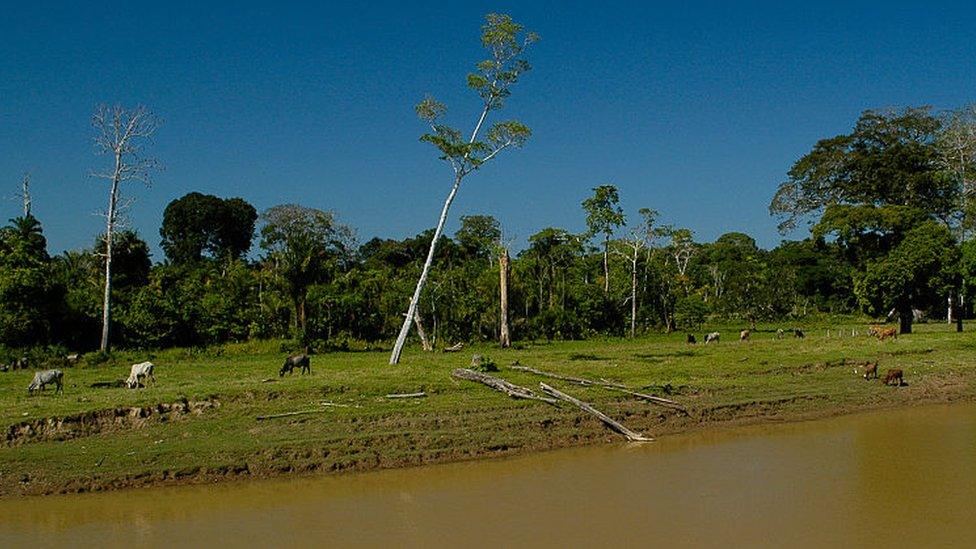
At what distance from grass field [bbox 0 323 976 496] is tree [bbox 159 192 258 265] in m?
40.1

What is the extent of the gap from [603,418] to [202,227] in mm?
54409

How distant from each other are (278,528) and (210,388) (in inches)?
296

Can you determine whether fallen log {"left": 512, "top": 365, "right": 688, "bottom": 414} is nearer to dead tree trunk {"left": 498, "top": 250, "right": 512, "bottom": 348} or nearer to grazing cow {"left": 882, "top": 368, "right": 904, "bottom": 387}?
grazing cow {"left": 882, "top": 368, "right": 904, "bottom": 387}

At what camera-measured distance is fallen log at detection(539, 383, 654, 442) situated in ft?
52.0

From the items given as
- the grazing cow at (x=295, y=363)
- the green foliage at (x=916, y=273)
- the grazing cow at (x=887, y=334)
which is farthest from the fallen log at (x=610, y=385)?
the green foliage at (x=916, y=273)

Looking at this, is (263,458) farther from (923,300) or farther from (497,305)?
A: (923,300)

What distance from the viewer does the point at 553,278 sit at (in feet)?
142

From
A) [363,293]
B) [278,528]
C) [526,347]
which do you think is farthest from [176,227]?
[278,528]

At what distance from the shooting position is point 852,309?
170 feet

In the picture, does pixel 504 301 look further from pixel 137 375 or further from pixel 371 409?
pixel 371 409

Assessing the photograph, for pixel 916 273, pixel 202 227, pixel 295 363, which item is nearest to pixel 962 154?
pixel 916 273

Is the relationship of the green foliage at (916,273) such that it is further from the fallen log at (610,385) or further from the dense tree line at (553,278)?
the fallen log at (610,385)

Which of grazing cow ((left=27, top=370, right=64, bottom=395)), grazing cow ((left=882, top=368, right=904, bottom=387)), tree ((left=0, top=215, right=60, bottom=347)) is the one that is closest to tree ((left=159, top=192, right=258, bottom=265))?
tree ((left=0, top=215, right=60, bottom=347))

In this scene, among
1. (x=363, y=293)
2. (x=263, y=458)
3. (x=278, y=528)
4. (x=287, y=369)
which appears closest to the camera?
(x=278, y=528)
